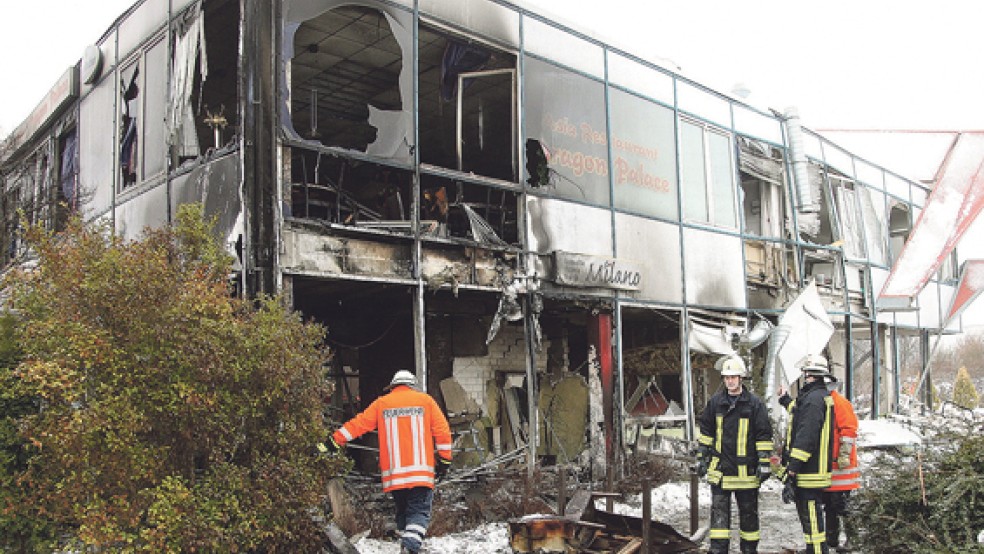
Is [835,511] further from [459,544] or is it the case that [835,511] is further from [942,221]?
[942,221]

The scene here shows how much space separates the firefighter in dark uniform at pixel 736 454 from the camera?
7.45 meters

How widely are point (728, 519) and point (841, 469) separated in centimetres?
144

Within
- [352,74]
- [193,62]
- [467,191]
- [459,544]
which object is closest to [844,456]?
[459,544]

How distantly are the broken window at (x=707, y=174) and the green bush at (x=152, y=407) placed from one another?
10229mm

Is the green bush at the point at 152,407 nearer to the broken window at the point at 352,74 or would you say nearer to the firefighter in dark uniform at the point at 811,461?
the broken window at the point at 352,74

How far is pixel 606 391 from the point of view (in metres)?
13.3

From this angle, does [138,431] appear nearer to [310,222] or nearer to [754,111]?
[310,222]

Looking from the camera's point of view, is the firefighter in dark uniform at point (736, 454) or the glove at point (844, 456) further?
the glove at point (844, 456)

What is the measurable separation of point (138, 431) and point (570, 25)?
32.4ft

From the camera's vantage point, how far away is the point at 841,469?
26.7 feet

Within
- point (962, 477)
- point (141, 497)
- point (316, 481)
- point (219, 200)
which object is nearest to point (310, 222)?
point (219, 200)

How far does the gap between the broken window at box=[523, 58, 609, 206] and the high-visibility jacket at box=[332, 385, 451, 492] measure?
20.0 ft

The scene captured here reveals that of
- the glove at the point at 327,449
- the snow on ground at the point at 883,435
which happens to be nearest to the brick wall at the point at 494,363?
the snow on ground at the point at 883,435

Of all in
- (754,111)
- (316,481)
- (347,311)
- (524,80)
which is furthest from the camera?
(754,111)
